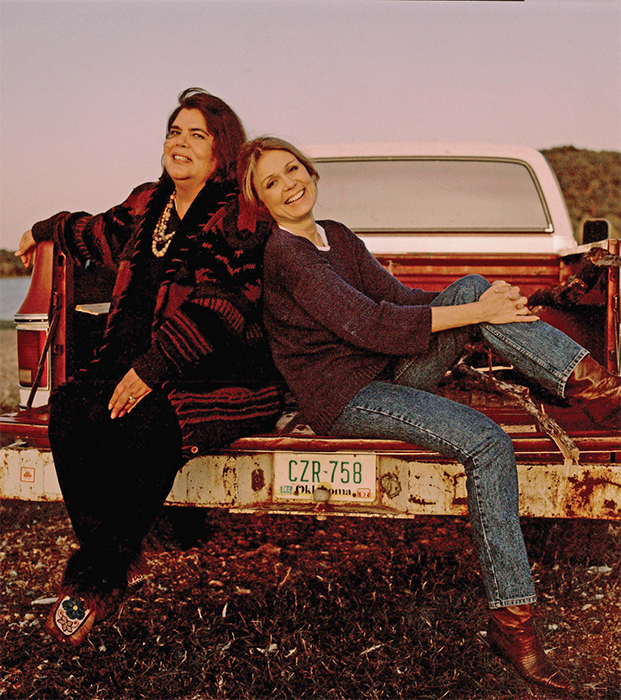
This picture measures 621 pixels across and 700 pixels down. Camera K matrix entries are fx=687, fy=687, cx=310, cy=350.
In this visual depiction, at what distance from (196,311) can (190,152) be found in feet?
2.24

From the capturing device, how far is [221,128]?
2645 mm

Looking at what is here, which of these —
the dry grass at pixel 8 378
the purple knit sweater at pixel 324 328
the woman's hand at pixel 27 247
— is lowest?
the dry grass at pixel 8 378

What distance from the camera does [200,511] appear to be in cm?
341

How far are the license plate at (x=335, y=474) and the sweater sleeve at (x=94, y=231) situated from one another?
3.71ft

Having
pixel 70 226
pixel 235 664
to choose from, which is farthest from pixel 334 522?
pixel 70 226

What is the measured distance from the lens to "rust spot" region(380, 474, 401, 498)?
2248 mm

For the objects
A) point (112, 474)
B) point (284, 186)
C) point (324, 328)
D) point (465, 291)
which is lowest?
point (112, 474)

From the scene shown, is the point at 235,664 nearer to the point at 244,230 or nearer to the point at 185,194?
the point at 244,230

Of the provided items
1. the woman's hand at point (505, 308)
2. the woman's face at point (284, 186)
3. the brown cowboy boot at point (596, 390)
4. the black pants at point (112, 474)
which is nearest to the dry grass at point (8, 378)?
the black pants at point (112, 474)

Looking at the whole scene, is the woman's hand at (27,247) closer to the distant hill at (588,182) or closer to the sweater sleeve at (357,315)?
the sweater sleeve at (357,315)

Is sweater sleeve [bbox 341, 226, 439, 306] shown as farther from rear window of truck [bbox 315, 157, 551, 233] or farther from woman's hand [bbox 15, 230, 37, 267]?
rear window of truck [bbox 315, 157, 551, 233]

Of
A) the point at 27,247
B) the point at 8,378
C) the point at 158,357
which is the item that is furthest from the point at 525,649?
the point at 8,378

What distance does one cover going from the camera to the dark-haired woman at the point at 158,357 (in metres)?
2.14

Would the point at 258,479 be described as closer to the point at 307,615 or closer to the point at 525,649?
the point at 307,615
